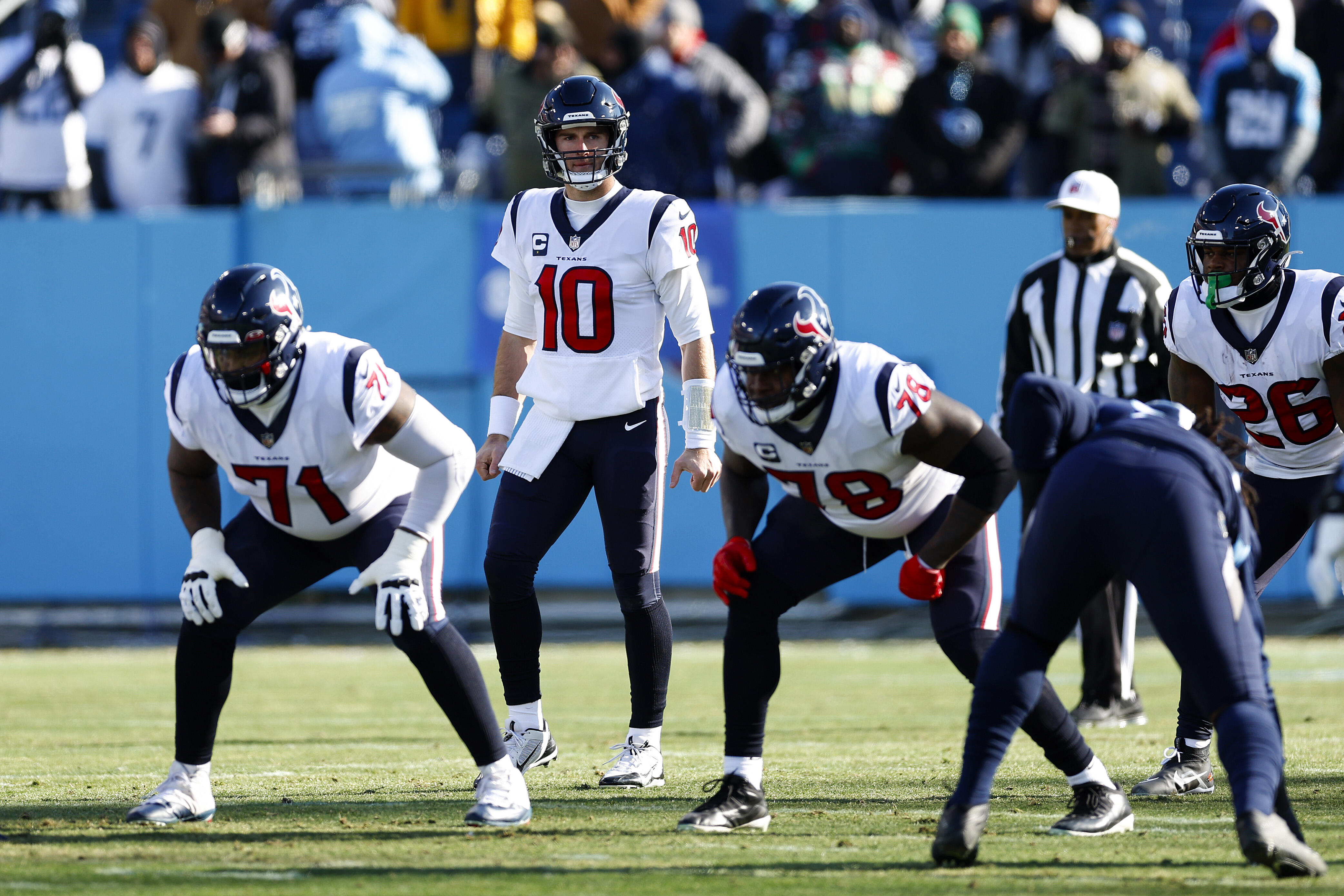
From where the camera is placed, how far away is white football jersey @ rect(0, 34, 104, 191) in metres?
11.2

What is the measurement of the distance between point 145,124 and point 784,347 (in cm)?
819

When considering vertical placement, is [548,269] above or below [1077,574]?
above

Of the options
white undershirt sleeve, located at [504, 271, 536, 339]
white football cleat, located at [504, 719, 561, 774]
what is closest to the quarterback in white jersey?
white undershirt sleeve, located at [504, 271, 536, 339]

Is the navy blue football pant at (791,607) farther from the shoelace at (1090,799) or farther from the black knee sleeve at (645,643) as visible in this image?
the black knee sleeve at (645,643)

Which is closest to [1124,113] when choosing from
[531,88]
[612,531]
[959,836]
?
[531,88]

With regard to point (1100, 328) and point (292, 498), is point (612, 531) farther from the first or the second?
point (1100, 328)

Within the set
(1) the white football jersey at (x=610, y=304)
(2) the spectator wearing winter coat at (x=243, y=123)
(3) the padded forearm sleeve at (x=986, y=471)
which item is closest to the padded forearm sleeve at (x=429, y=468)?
(1) the white football jersey at (x=610, y=304)

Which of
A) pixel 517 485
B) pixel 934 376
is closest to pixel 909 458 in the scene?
pixel 517 485

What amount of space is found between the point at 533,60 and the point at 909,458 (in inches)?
263

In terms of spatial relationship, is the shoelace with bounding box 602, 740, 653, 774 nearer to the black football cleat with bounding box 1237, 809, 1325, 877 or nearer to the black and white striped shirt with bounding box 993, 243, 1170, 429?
the black football cleat with bounding box 1237, 809, 1325, 877

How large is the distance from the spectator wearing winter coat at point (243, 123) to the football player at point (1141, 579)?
7.99 m

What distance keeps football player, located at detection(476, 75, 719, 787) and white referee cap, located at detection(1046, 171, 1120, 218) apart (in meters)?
1.95

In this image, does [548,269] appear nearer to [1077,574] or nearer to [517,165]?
[1077,574]

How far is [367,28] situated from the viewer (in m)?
10.9
